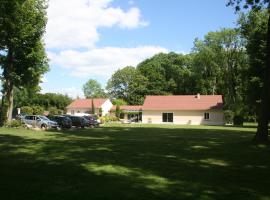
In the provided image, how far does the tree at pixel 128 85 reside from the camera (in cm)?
10394

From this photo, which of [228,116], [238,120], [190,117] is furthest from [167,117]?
[238,120]

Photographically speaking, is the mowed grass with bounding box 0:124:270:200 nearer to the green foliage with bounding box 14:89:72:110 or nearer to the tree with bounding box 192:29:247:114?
the tree with bounding box 192:29:247:114

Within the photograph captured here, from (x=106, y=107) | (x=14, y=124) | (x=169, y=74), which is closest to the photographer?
(x=14, y=124)

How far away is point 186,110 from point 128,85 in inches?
1649

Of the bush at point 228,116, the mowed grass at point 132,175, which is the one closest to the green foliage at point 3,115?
the mowed grass at point 132,175

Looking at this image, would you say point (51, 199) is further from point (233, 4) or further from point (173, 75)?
point (173, 75)

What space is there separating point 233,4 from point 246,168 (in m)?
13.0

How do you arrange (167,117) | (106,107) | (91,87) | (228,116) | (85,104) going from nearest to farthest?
(228,116), (167,117), (85,104), (106,107), (91,87)

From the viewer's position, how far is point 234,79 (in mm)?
84438

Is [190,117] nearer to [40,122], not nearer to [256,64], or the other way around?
[256,64]

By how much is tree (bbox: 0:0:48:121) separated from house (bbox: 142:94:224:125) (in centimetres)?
3117

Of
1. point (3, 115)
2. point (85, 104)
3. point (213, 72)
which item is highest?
point (213, 72)

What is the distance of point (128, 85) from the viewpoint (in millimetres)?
110062

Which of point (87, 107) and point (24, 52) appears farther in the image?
point (87, 107)
